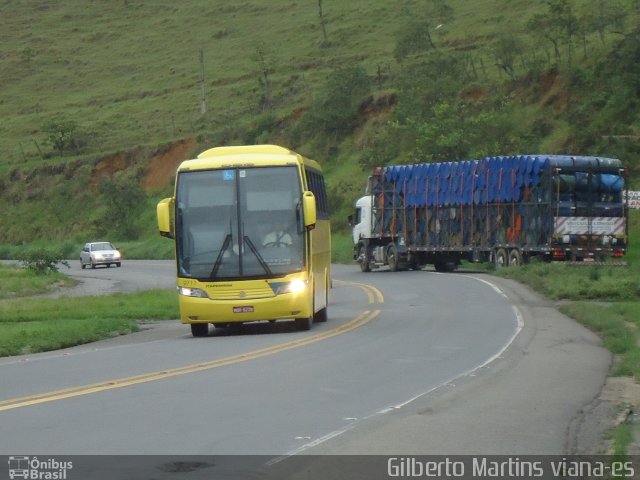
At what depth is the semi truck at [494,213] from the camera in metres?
42.4

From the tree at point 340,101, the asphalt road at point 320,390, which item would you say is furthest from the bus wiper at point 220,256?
the tree at point 340,101

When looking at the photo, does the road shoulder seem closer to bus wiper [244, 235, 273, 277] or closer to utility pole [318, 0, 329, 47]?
bus wiper [244, 235, 273, 277]

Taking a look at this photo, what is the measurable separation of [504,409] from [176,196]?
1228 cm

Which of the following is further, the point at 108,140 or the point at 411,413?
the point at 108,140

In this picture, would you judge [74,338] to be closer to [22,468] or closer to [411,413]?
[411,413]

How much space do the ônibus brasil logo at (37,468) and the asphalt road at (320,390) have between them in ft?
1.41

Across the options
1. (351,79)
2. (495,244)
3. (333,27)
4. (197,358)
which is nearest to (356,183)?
(351,79)

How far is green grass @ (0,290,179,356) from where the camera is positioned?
23.4 metres

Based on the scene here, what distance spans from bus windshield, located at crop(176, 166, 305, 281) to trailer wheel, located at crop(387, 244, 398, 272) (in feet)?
90.2

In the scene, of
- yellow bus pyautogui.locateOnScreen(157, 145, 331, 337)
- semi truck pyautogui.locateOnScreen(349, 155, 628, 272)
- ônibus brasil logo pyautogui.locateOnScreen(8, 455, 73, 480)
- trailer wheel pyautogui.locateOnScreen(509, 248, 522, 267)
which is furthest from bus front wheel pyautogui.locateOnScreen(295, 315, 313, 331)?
trailer wheel pyautogui.locateOnScreen(509, 248, 522, 267)

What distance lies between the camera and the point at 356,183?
252 ft

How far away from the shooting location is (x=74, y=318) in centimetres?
2994

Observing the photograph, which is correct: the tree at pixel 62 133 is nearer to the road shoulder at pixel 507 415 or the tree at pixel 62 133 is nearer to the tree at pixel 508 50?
the tree at pixel 508 50

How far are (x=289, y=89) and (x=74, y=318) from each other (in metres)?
72.5
